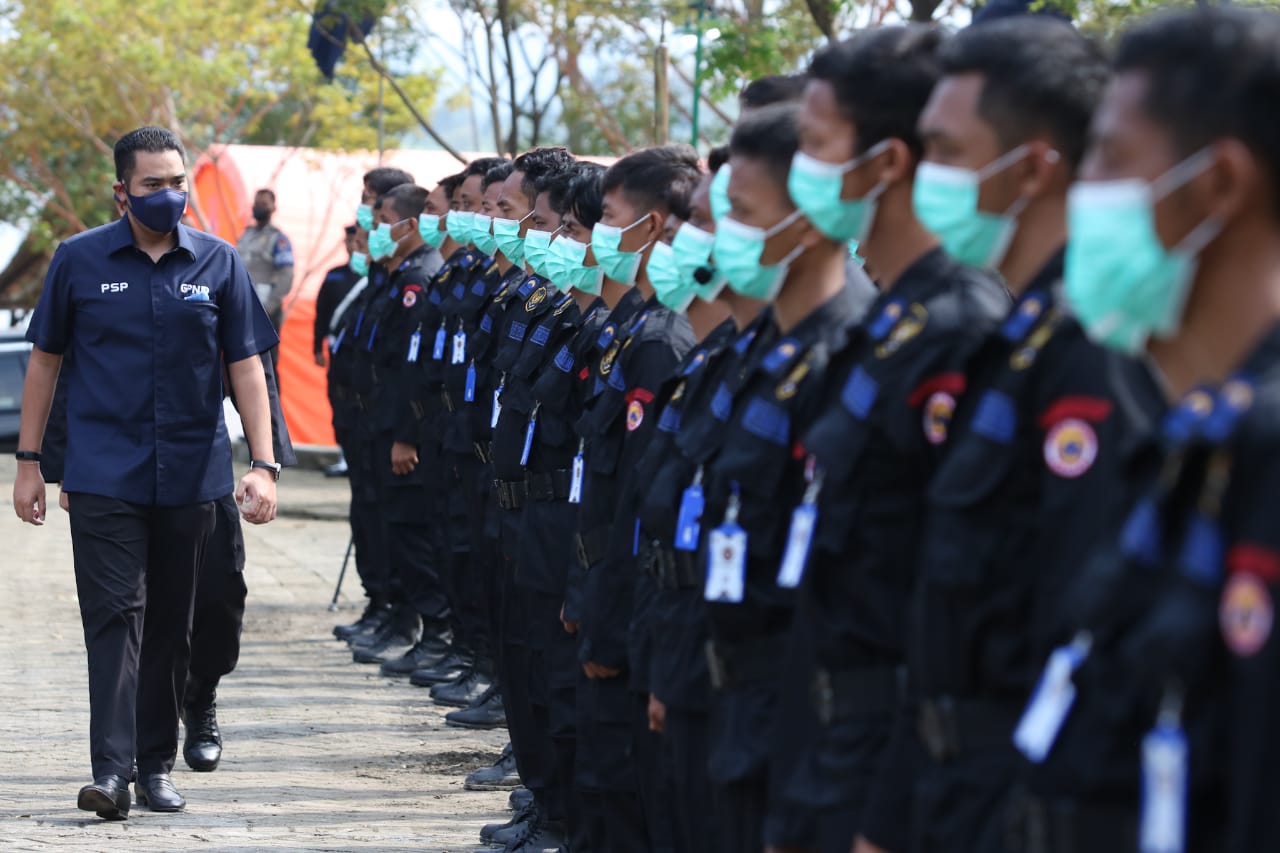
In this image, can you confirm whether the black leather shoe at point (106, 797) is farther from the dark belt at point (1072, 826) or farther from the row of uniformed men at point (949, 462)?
the dark belt at point (1072, 826)

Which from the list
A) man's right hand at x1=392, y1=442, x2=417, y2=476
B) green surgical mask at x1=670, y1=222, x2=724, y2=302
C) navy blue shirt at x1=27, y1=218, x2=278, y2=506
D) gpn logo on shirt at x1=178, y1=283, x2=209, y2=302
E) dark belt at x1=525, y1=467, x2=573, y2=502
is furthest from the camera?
man's right hand at x1=392, y1=442, x2=417, y2=476

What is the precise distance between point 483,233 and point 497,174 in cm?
36

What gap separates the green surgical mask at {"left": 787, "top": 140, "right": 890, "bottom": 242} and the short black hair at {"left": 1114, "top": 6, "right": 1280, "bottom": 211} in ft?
3.74

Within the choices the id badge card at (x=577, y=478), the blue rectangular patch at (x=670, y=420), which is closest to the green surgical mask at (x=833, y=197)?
the blue rectangular patch at (x=670, y=420)

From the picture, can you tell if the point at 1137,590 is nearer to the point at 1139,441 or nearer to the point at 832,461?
the point at 1139,441

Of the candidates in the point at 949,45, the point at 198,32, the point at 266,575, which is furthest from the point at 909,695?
the point at 198,32

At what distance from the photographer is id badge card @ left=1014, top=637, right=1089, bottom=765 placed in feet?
9.07

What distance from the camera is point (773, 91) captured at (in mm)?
4969

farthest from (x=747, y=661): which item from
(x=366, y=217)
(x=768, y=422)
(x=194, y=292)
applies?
(x=366, y=217)

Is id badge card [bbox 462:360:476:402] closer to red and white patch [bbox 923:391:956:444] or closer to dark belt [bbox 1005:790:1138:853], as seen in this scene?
red and white patch [bbox 923:391:956:444]

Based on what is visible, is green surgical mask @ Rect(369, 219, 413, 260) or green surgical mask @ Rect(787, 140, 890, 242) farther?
green surgical mask @ Rect(369, 219, 413, 260)

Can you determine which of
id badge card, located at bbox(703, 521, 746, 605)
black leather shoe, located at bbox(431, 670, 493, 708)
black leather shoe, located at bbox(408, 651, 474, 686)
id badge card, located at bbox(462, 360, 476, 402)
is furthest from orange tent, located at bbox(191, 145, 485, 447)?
id badge card, located at bbox(703, 521, 746, 605)

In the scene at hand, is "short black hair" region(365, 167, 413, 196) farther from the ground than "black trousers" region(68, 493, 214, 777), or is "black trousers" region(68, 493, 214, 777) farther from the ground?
"short black hair" region(365, 167, 413, 196)

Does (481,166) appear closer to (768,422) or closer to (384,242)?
(384,242)
